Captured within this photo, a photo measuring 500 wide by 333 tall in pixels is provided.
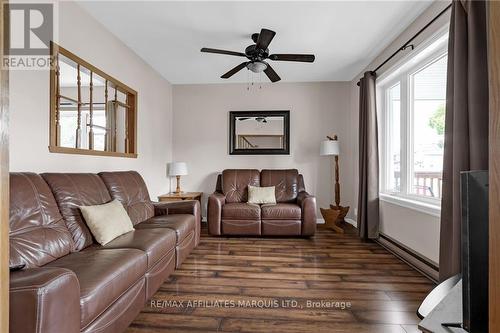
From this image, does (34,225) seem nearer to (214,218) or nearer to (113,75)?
(113,75)

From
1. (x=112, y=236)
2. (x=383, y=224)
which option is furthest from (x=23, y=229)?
(x=383, y=224)

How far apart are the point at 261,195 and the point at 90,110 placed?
2627 millimetres

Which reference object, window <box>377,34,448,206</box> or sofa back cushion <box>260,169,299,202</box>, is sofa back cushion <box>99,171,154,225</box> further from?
window <box>377,34,448,206</box>

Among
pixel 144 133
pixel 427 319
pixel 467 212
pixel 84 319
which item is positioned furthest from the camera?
pixel 144 133

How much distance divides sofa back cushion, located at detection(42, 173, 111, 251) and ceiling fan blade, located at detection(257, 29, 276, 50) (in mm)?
2119

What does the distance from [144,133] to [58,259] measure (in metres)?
2.45

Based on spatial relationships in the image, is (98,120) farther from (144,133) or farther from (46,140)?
(46,140)

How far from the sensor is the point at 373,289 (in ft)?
7.30

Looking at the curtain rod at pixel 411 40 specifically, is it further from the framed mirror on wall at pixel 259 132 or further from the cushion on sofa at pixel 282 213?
the cushion on sofa at pixel 282 213

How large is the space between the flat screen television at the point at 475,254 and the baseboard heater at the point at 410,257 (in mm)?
1858

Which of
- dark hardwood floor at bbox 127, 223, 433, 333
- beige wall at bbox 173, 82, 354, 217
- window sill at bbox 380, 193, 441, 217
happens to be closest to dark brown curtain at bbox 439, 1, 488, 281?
window sill at bbox 380, 193, 441, 217

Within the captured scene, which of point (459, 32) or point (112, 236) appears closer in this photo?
point (459, 32)

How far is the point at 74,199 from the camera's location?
6.82 ft

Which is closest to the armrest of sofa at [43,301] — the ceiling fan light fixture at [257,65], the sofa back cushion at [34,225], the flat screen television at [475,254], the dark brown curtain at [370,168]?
the sofa back cushion at [34,225]
